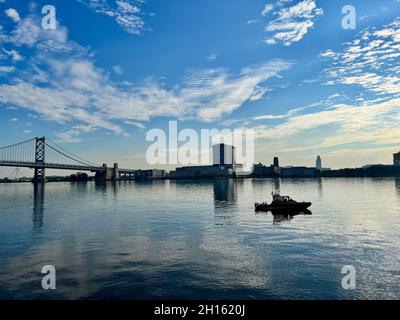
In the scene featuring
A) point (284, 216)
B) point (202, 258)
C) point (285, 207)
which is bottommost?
point (284, 216)

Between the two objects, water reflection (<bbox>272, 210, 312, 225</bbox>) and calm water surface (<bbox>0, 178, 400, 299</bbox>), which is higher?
calm water surface (<bbox>0, 178, 400, 299</bbox>)

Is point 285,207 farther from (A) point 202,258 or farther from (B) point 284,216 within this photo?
(A) point 202,258

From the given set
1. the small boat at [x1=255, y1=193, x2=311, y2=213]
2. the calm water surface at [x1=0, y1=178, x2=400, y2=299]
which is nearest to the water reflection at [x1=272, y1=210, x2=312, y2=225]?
the small boat at [x1=255, y1=193, x2=311, y2=213]

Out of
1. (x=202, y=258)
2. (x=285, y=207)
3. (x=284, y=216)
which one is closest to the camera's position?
(x=202, y=258)

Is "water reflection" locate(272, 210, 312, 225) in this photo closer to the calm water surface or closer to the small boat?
the small boat

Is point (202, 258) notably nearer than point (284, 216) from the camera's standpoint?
Yes

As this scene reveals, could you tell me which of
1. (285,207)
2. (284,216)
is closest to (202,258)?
(284,216)

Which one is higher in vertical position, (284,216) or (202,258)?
(202,258)

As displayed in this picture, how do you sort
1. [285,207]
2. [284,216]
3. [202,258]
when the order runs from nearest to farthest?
[202,258]
[284,216]
[285,207]

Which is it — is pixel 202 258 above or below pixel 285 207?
below

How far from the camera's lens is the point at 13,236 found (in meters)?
43.0

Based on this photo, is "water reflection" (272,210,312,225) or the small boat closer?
"water reflection" (272,210,312,225)
